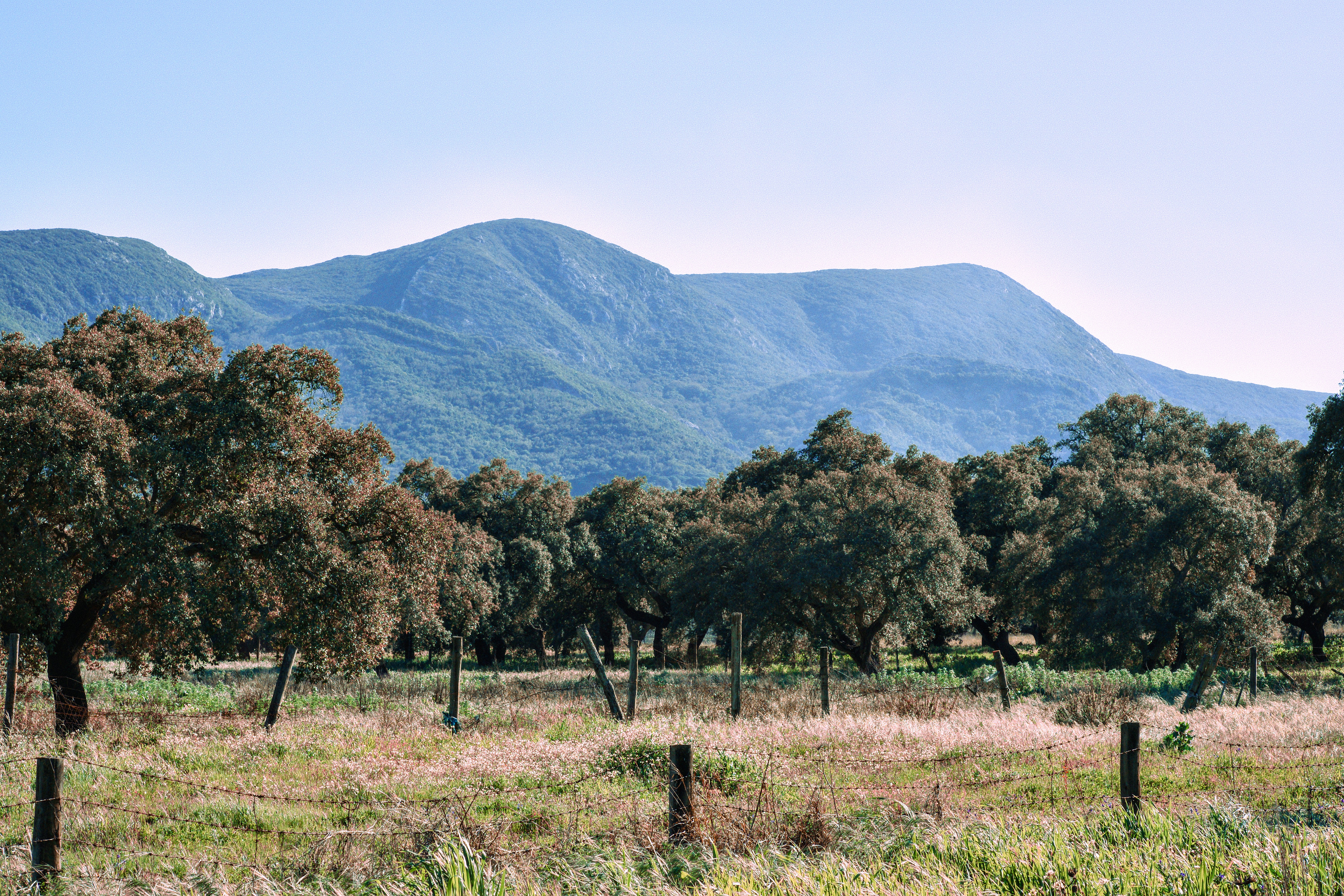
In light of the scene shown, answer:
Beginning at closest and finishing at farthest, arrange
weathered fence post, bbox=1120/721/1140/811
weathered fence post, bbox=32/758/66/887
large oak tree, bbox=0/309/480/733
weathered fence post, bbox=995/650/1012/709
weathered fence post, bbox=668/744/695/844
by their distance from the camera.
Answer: weathered fence post, bbox=32/758/66/887
weathered fence post, bbox=668/744/695/844
weathered fence post, bbox=1120/721/1140/811
large oak tree, bbox=0/309/480/733
weathered fence post, bbox=995/650/1012/709

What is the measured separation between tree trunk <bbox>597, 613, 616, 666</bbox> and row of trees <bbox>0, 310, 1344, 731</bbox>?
0.41 meters

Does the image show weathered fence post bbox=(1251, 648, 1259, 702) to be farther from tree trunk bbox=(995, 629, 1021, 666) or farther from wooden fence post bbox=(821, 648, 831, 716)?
tree trunk bbox=(995, 629, 1021, 666)

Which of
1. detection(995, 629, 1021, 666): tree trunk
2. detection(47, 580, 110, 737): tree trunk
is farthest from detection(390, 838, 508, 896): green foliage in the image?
detection(995, 629, 1021, 666): tree trunk

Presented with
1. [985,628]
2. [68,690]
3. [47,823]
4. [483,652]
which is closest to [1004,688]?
[47,823]

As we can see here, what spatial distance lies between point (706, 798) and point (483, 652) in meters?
48.2

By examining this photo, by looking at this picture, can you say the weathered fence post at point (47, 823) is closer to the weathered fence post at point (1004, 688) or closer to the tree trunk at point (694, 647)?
the weathered fence post at point (1004, 688)

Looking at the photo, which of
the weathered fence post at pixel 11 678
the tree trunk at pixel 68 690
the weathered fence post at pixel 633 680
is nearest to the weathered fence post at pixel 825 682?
the weathered fence post at pixel 633 680

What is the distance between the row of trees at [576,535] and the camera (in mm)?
16016

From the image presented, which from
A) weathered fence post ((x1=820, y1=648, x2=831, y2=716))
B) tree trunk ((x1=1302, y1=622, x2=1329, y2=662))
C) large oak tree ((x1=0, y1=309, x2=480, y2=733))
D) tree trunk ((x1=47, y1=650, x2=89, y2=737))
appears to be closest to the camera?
large oak tree ((x1=0, y1=309, x2=480, y2=733))

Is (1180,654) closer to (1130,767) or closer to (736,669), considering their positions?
(736,669)

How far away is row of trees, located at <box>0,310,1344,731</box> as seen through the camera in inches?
631

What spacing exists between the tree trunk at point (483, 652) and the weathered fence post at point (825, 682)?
126 ft

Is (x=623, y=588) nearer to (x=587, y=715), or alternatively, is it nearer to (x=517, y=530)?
(x=517, y=530)

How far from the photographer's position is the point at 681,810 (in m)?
7.45
